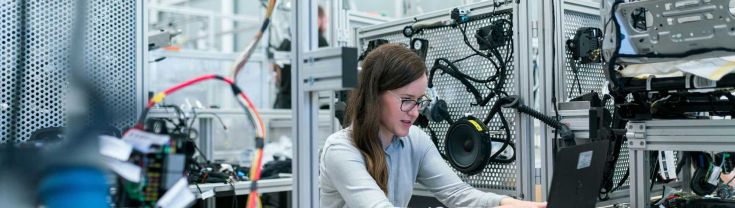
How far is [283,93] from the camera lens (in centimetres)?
421

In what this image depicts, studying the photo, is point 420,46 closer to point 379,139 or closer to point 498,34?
point 498,34

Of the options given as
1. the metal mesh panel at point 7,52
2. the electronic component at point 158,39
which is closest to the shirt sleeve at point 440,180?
the electronic component at point 158,39

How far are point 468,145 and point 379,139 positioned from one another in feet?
1.54

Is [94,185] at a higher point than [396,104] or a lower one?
lower

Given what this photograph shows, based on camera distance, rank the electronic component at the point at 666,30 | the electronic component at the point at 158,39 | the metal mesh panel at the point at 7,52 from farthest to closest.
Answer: the electronic component at the point at 158,39 < the metal mesh panel at the point at 7,52 < the electronic component at the point at 666,30

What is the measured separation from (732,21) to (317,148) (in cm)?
91

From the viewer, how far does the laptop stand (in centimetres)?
127

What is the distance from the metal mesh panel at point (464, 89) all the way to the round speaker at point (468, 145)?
6cm

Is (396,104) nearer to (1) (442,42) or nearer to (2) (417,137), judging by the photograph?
(2) (417,137)

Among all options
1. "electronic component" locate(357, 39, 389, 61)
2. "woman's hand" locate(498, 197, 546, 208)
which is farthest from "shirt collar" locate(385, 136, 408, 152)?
"electronic component" locate(357, 39, 389, 61)

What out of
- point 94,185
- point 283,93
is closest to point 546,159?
point 94,185

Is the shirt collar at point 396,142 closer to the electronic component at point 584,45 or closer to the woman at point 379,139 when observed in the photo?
the woman at point 379,139

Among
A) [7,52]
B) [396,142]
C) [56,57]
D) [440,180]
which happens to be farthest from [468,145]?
[7,52]

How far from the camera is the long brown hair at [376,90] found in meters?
1.56
